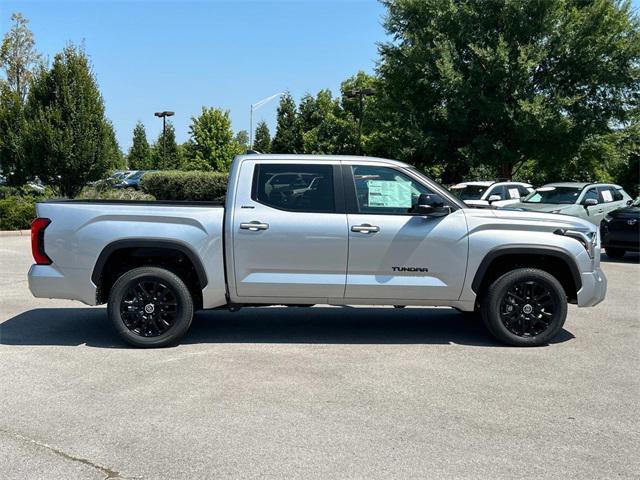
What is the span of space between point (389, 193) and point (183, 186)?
2357 cm

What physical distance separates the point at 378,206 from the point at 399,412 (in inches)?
91.6

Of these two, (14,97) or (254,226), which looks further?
(14,97)

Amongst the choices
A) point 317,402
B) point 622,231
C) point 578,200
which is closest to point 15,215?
point 578,200

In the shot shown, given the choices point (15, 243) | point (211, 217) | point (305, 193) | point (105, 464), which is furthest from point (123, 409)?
point (15, 243)

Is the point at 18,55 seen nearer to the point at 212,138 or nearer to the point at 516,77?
the point at 212,138

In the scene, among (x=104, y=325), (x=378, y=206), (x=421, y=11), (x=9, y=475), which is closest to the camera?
(x=9, y=475)

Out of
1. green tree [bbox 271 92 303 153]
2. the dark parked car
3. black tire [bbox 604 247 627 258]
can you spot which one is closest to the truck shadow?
the dark parked car

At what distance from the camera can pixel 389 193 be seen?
6238 millimetres

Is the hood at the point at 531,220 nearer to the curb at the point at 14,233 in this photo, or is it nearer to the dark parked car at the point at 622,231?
the dark parked car at the point at 622,231

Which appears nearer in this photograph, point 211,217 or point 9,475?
point 9,475

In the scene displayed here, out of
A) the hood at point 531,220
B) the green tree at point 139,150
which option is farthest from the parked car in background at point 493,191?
the green tree at point 139,150

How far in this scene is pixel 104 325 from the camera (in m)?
7.07

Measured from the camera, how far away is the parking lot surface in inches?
145

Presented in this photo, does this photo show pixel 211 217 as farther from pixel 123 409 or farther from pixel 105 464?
pixel 105 464
